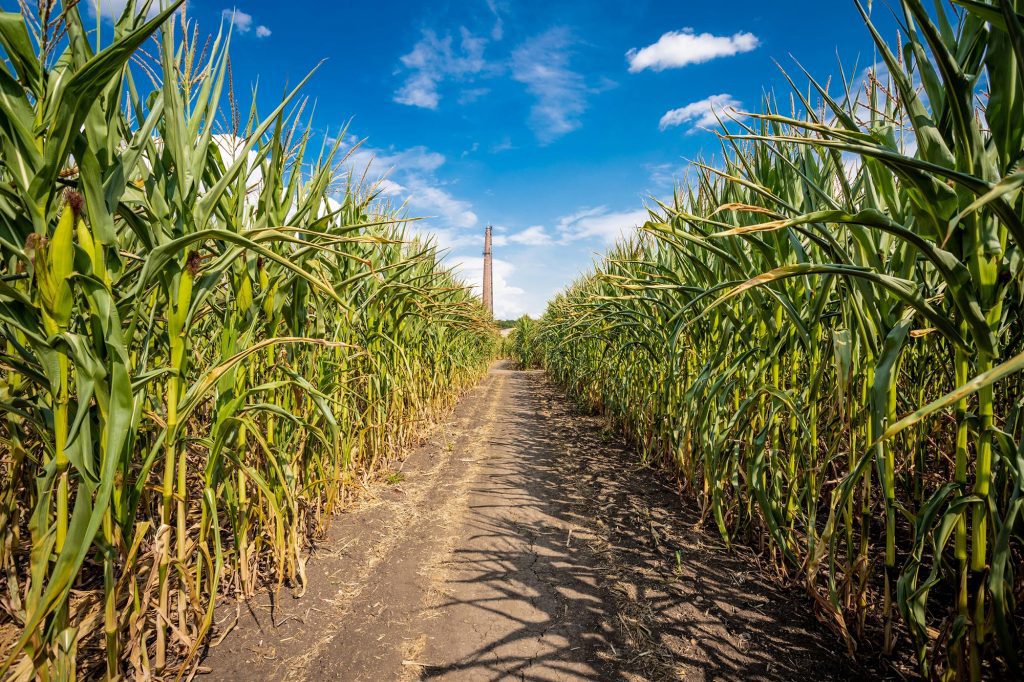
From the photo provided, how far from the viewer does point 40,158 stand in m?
0.85

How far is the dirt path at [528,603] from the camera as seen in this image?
141 centimetres

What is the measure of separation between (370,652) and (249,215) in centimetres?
160

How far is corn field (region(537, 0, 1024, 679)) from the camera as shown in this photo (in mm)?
825

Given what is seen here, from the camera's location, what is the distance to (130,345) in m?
1.32

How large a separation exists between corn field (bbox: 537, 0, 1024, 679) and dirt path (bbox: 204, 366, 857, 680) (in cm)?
22

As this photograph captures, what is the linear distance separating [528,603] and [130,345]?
5.19ft

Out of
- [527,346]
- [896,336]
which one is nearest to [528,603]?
[896,336]

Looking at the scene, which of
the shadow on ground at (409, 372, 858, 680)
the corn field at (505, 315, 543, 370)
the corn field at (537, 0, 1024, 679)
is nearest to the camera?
the corn field at (537, 0, 1024, 679)

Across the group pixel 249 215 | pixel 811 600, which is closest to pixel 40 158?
pixel 249 215

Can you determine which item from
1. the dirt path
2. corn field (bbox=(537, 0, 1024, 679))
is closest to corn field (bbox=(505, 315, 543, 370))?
the dirt path

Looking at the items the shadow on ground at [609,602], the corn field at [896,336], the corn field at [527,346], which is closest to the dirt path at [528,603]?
the shadow on ground at [609,602]

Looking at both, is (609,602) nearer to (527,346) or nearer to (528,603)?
(528,603)

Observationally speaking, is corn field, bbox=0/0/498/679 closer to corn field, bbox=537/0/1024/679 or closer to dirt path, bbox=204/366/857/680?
dirt path, bbox=204/366/857/680

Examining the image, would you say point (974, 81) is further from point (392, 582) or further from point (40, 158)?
point (392, 582)
